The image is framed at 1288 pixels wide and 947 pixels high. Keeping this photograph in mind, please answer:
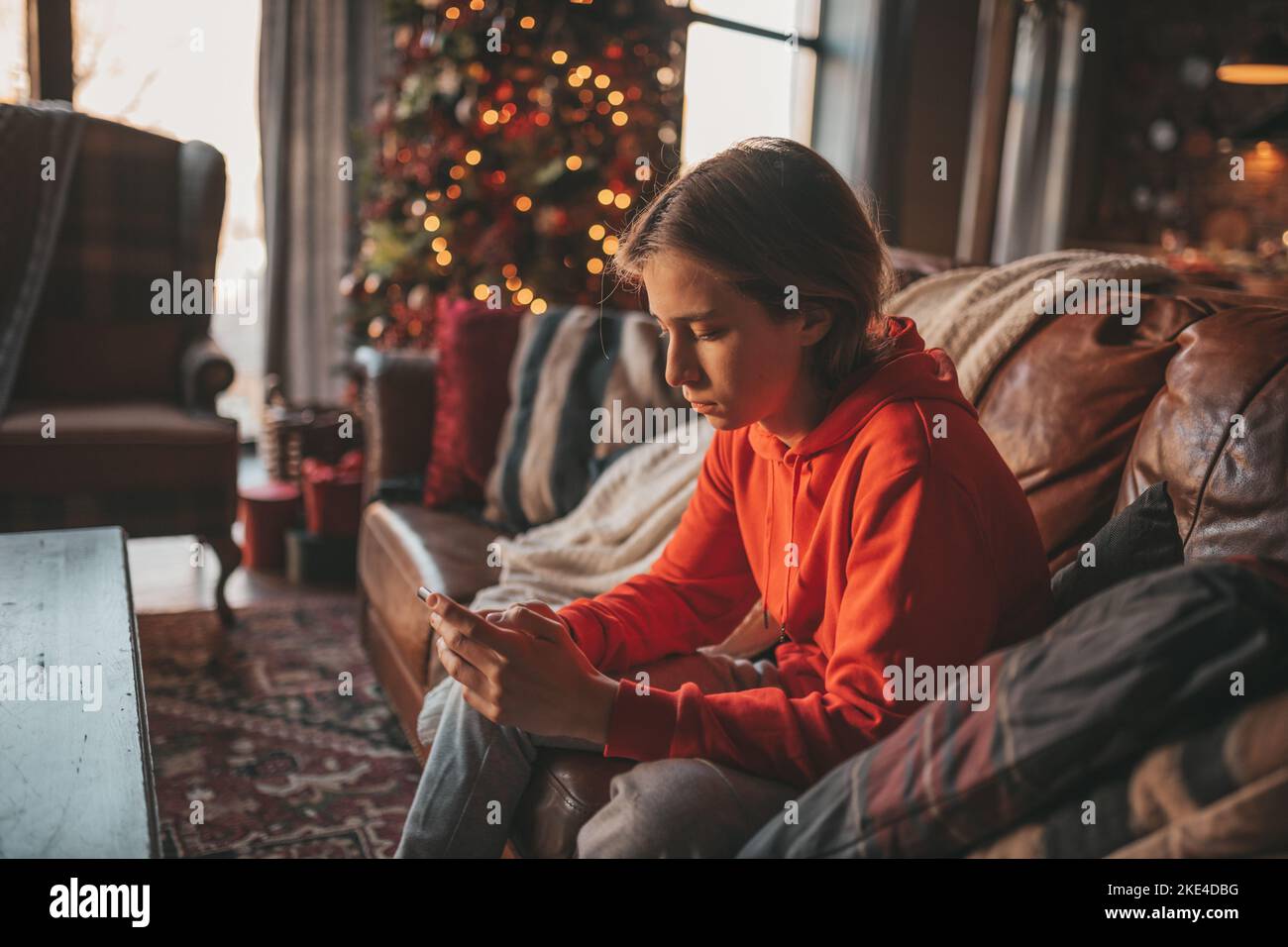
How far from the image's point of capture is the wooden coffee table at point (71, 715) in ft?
2.74

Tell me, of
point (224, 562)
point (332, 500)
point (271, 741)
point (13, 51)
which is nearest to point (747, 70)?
point (13, 51)

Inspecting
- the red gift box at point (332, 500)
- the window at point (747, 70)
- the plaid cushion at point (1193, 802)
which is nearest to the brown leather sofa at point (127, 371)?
the red gift box at point (332, 500)

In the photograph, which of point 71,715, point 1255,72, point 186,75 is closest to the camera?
point 71,715

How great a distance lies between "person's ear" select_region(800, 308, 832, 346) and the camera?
1.01m

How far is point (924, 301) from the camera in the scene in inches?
68.7

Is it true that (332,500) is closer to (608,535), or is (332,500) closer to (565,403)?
(565,403)

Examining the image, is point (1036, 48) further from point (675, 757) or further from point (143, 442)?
point (675, 757)

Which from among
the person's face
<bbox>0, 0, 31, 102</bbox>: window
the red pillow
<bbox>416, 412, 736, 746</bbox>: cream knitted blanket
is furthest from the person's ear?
<bbox>0, 0, 31, 102</bbox>: window

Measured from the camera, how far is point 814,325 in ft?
3.34

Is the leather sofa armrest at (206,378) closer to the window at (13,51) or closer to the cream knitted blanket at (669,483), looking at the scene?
the cream knitted blanket at (669,483)

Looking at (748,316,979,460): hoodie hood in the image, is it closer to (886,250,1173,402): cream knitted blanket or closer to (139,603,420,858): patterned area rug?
(886,250,1173,402): cream knitted blanket

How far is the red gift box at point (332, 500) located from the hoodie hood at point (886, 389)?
2.07 meters

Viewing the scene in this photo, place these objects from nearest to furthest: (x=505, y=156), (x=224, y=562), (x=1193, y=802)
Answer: (x=1193, y=802), (x=224, y=562), (x=505, y=156)

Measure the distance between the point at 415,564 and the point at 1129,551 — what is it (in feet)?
4.23
